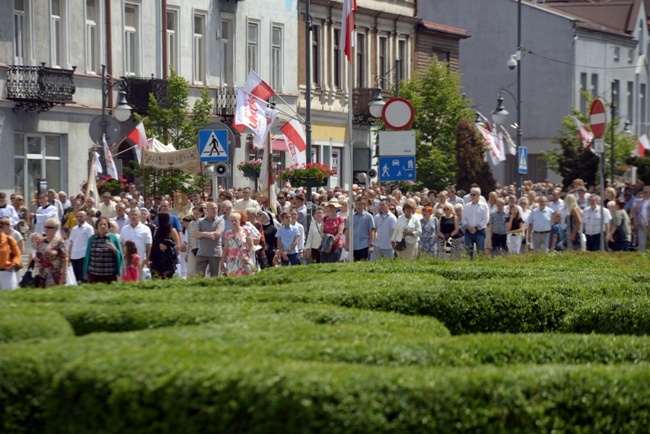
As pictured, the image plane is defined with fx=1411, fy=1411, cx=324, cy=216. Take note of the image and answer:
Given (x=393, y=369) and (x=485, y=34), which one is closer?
(x=393, y=369)

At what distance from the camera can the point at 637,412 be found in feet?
27.0

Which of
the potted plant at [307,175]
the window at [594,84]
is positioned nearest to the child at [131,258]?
the potted plant at [307,175]

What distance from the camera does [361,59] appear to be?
193ft

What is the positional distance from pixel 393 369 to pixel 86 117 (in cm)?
3483

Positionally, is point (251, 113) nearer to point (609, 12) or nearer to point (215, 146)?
point (215, 146)

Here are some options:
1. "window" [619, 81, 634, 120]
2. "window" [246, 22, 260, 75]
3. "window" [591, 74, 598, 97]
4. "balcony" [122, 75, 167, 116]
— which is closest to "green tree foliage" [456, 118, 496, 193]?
"window" [246, 22, 260, 75]

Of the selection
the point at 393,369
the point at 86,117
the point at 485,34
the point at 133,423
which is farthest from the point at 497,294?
the point at 485,34

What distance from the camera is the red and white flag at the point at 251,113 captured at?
31.1 metres

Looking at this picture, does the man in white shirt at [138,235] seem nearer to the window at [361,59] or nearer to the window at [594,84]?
the window at [361,59]

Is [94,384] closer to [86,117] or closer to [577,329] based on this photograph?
[577,329]

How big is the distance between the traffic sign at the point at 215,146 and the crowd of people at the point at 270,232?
0.78m

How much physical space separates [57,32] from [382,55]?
22188 mm

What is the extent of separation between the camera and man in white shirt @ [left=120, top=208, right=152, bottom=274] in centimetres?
2227

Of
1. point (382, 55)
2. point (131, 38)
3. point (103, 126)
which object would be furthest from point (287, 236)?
point (382, 55)
